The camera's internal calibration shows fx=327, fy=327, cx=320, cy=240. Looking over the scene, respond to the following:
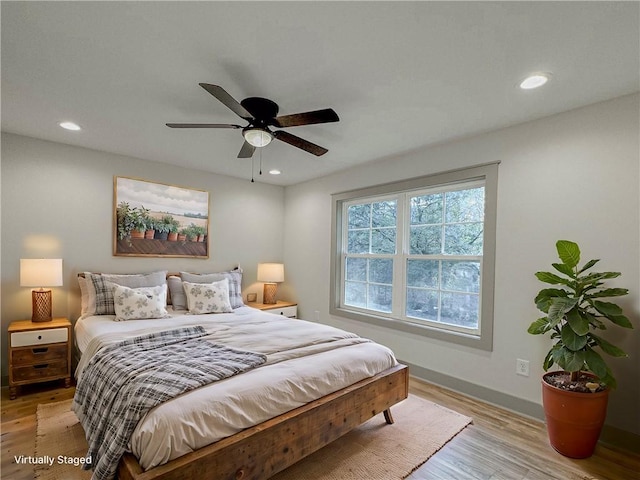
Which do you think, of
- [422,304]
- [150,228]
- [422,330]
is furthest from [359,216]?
[150,228]

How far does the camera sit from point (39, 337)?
2.97m

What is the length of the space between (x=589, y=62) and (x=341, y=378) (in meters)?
2.43

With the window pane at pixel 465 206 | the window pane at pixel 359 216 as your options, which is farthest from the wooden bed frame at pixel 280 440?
the window pane at pixel 359 216

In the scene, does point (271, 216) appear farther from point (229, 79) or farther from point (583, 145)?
point (583, 145)

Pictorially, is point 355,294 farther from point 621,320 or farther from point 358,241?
point 621,320

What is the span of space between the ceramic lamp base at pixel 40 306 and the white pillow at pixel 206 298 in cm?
124

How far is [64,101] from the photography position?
247cm

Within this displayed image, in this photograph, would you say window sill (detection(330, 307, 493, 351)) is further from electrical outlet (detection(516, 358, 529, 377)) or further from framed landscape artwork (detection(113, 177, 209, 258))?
framed landscape artwork (detection(113, 177, 209, 258))

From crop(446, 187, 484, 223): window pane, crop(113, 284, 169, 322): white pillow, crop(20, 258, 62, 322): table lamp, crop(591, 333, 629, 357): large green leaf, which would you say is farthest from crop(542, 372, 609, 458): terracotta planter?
crop(20, 258, 62, 322): table lamp

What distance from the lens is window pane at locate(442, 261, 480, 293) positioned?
10.4ft

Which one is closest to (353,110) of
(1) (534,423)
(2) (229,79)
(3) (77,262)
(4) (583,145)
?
(2) (229,79)

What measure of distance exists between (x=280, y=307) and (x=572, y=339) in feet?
11.1

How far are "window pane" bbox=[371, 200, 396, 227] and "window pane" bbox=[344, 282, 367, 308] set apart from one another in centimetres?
83

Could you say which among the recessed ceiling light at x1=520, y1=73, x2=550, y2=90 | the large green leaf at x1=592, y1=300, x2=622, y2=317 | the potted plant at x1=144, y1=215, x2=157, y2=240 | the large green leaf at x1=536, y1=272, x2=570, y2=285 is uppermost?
the recessed ceiling light at x1=520, y1=73, x2=550, y2=90
